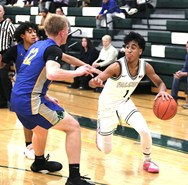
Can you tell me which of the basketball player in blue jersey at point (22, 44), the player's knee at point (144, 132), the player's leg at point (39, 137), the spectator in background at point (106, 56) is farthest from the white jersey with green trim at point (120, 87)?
the spectator in background at point (106, 56)

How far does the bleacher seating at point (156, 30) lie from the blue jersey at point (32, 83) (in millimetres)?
6578

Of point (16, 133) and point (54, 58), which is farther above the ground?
point (54, 58)

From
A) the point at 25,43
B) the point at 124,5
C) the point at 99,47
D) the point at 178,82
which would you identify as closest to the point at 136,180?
the point at 25,43

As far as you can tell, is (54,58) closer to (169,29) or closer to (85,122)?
(85,122)

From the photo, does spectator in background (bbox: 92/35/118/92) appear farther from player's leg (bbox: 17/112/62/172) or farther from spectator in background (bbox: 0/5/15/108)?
player's leg (bbox: 17/112/62/172)

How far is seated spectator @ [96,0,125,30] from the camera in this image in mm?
12953

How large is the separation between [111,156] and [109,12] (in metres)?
7.91

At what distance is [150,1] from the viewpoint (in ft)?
42.3

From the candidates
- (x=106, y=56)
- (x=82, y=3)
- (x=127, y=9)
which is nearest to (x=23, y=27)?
(x=106, y=56)

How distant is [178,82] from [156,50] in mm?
2244

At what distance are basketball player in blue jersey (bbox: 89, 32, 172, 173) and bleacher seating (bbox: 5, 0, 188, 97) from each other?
555 cm

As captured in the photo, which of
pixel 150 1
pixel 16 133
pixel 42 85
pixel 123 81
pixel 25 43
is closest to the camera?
pixel 42 85

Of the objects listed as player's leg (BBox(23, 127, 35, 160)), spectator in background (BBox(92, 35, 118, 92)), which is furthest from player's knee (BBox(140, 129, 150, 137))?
spectator in background (BBox(92, 35, 118, 92))

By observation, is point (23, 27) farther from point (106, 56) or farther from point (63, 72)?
point (106, 56)
